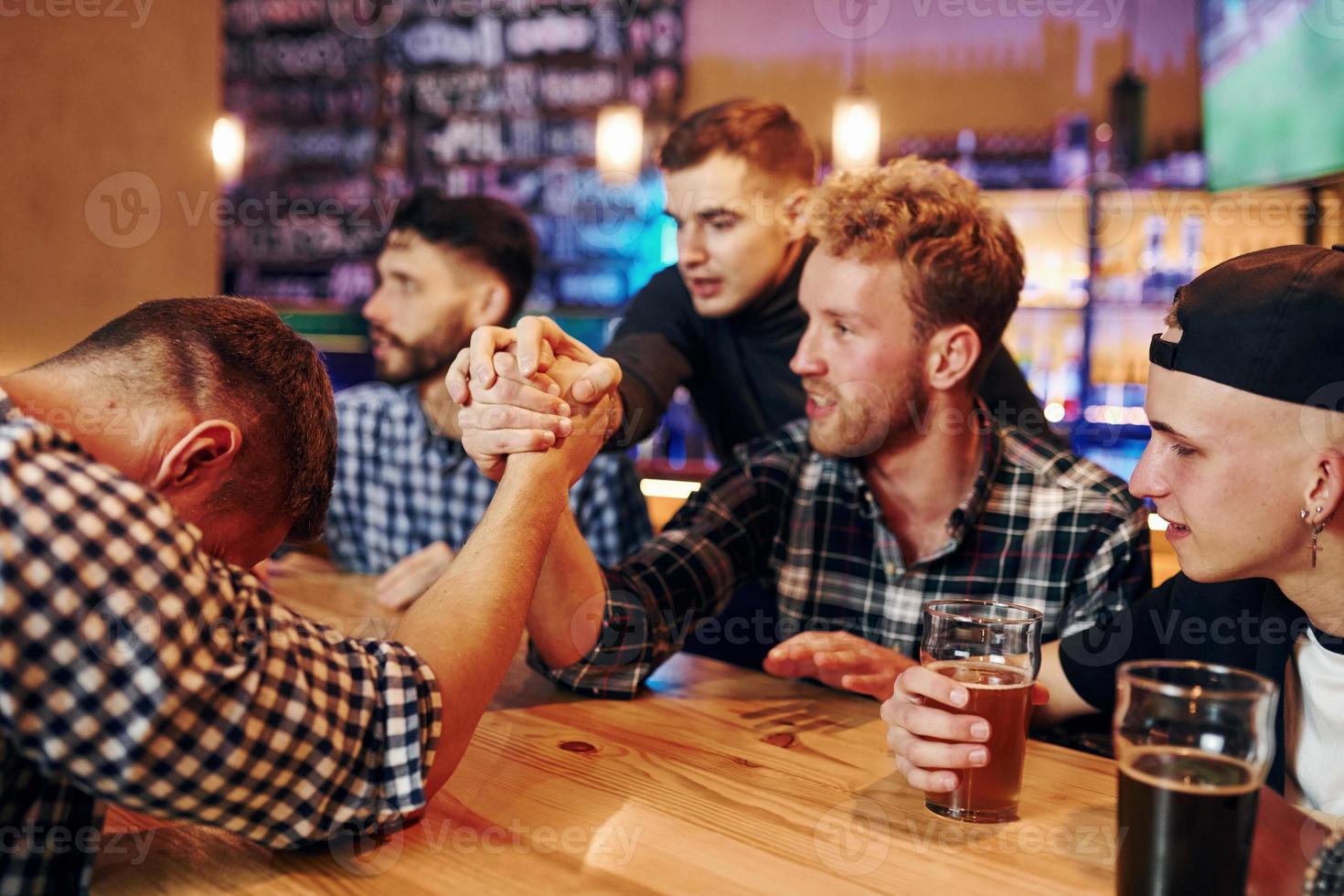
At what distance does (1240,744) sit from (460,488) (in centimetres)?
196

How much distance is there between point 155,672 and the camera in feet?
2.46

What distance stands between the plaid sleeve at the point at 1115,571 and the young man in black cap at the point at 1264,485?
0.35 meters

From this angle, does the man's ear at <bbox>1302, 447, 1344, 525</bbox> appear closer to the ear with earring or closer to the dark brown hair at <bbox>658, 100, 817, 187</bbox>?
the ear with earring

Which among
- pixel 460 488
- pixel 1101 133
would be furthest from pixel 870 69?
pixel 460 488

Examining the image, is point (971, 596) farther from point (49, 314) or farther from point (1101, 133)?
point (1101, 133)

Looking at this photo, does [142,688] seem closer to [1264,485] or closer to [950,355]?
[1264,485]

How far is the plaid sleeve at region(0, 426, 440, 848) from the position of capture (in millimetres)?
726

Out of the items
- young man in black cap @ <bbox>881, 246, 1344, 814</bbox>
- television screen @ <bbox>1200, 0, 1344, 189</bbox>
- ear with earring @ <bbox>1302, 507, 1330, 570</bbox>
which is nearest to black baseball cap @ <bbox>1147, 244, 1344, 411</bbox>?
young man in black cap @ <bbox>881, 246, 1344, 814</bbox>

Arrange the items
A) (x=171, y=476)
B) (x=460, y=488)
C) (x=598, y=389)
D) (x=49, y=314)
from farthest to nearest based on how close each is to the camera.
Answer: (x=460, y=488), (x=49, y=314), (x=598, y=389), (x=171, y=476)

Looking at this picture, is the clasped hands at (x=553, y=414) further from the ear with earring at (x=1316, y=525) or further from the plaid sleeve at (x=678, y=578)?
the ear with earring at (x=1316, y=525)

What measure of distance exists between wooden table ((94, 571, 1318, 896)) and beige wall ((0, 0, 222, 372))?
38.0 inches

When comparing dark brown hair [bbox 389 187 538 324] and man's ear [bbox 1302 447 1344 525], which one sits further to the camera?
dark brown hair [bbox 389 187 538 324]

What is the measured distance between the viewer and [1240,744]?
0.78 m

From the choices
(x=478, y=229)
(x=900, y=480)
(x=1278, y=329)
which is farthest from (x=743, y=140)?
(x=1278, y=329)
